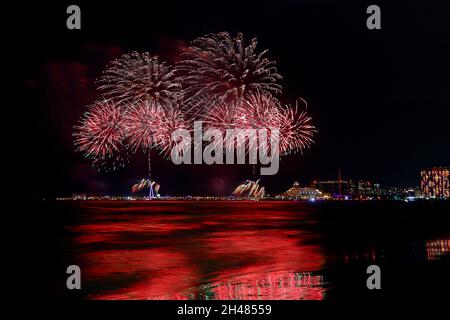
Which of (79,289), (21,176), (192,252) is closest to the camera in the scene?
(79,289)

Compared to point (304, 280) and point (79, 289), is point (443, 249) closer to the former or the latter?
point (304, 280)

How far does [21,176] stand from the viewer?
403ft

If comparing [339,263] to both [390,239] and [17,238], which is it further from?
[17,238]

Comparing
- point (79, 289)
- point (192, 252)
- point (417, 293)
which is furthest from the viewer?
point (192, 252)

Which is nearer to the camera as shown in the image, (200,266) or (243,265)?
(200,266)

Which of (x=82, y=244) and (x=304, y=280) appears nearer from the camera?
(x=304, y=280)

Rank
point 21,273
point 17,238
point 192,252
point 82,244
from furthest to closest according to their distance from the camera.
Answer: point 17,238 → point 82,244 → point 192,252 → point 21,273

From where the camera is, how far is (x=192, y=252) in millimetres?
17156

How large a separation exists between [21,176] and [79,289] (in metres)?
122
